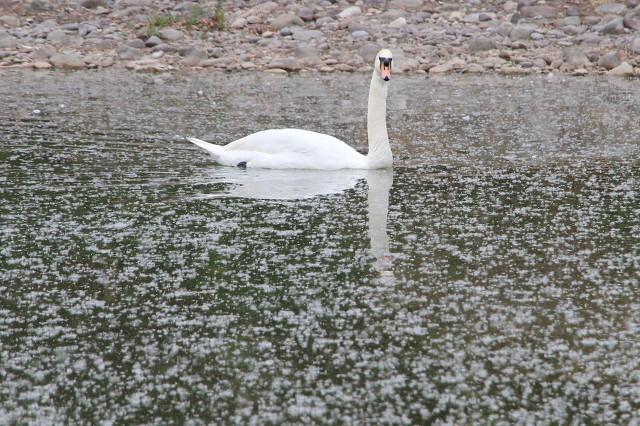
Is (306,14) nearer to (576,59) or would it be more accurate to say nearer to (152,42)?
(152,42)

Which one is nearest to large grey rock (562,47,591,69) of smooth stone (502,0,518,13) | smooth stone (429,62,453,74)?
smooth stone (429,62,453,74)

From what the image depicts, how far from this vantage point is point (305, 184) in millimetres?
9773

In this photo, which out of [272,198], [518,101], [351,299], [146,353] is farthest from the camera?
[518,101]

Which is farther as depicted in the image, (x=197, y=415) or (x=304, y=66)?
(x=304, y=66)

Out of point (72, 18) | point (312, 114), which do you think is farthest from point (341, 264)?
point (72, 18)

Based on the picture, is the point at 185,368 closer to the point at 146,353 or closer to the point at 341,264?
the point at 146,353

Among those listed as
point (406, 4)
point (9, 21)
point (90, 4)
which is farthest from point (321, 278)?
point (90, 4)

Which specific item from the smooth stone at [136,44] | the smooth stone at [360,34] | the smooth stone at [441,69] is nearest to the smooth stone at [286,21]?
the smooth stone at [360,34]

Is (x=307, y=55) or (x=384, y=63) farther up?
(x=384, y=63)

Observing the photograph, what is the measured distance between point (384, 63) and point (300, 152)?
1161 millimetres

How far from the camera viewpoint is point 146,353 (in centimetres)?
552

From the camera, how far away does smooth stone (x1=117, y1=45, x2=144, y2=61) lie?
18.8 metres

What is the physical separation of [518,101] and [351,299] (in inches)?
350

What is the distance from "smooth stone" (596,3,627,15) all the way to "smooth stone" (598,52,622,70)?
7.51 ft
